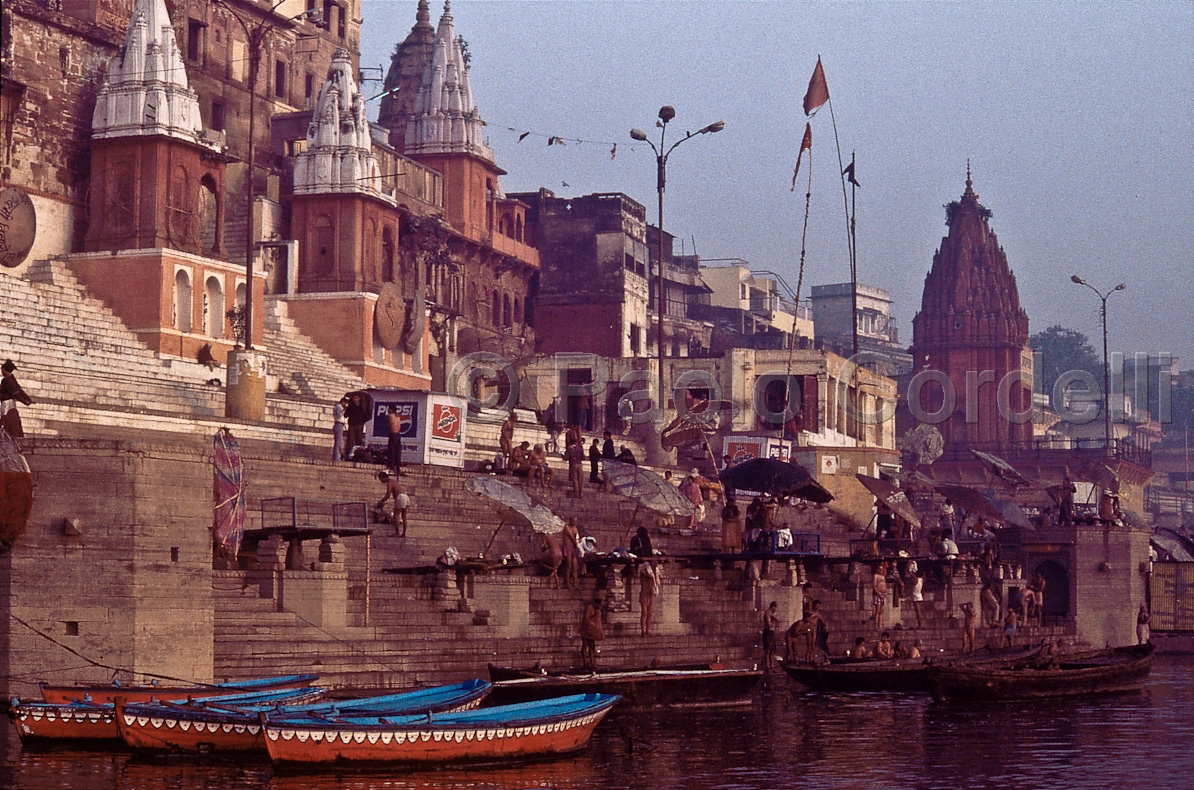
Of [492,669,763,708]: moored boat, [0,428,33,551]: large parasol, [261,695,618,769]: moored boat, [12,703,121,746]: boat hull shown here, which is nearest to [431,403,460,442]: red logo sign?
[492,669,763,708]: moored boat

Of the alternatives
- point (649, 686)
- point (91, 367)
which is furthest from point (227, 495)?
point (91, 367)

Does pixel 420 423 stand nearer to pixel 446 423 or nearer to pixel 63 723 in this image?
pixel 446 423

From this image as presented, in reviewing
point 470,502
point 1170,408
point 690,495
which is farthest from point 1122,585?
point 1170,408

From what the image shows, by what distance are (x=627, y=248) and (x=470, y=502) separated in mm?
37705

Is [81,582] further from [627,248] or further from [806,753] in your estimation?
[627,248]

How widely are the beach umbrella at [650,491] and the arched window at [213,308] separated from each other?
12.6m

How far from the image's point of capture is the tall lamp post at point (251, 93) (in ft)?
126

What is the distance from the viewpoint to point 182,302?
40.0 metres

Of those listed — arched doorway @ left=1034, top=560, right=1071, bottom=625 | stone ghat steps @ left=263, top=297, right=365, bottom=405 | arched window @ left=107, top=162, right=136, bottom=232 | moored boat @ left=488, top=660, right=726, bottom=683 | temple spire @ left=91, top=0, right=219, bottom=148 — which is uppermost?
temple spire @ left=91, top=0, right=219, bottom=148

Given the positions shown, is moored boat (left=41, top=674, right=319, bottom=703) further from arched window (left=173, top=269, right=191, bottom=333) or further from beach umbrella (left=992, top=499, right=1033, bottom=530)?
beach umbrella (left=992, top=499, right=1033, bottom=530)

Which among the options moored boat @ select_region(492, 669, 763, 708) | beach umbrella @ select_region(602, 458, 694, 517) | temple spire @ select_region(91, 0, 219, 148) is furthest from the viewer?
temple spire @ select_region(91, 0, 219, 148)

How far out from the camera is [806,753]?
71.8 feet

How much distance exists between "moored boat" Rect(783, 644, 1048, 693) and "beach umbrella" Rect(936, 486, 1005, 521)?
12.4 meters

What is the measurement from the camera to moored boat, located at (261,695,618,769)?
1853 cm
